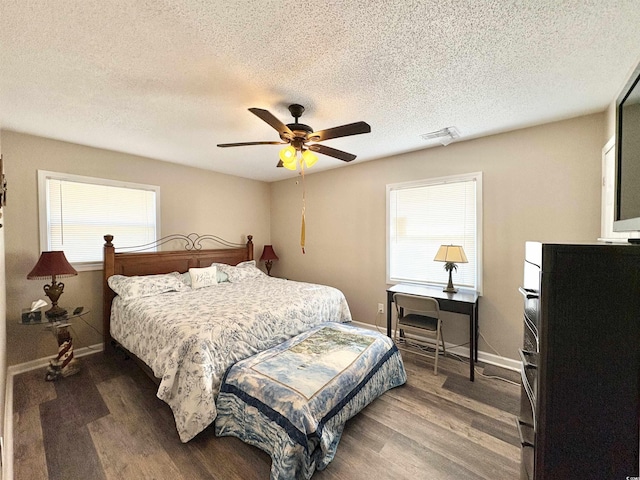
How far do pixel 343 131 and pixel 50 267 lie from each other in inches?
118

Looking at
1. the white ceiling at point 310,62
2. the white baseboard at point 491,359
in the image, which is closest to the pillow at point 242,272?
the white ceiling at point 310,62

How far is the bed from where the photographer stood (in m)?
1.85

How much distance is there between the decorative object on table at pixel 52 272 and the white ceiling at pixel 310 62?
127 centimetres

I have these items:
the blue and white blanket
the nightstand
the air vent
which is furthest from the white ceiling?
the blue and white blanket

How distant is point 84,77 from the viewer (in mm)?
1738

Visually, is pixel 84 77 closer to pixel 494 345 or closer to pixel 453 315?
pixel 453 315

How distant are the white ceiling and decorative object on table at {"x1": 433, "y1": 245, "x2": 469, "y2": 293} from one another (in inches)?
49.4

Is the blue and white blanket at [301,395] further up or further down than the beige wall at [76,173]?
further down

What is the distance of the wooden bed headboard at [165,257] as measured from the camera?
10.2ft

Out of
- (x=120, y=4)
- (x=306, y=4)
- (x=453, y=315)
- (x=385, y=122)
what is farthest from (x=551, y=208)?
(x=120, y=4)

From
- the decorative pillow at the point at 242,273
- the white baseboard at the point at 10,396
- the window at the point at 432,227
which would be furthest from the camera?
the decorative pillow at the point at 242,273

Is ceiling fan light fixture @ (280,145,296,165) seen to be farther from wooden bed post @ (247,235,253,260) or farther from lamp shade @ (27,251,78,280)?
wooden bed post @ (247,235,253,260)

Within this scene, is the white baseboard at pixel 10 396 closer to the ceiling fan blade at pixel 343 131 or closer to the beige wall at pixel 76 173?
the beige wall at pixel 76 173

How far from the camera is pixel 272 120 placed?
1772 millimetres
